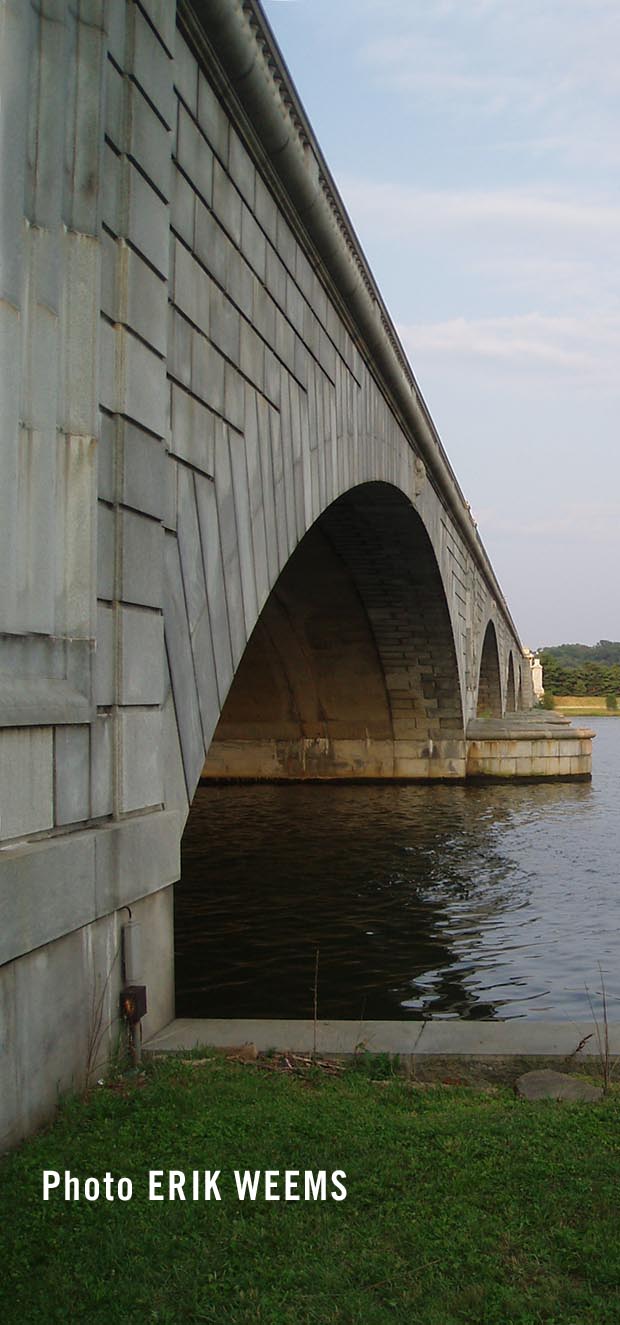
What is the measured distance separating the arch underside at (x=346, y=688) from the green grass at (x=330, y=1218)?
817 inches

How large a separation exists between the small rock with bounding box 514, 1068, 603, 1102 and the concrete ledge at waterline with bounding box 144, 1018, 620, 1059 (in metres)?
0.34

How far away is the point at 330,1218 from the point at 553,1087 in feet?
5.79

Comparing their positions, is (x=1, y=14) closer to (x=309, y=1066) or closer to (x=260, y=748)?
(x=309, y=1066)

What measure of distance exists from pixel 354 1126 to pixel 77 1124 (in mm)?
1009

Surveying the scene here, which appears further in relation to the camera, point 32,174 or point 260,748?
point 260,748

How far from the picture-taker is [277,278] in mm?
9680

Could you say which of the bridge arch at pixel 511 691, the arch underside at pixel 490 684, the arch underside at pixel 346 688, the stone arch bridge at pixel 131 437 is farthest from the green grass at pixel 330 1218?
the bridge arch at pixel 511 691

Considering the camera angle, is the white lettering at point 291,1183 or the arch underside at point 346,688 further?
the arch underside at point 346,688

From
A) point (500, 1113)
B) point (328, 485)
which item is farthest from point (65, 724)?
point (328, 485)

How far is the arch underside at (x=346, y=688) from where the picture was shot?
26203 mm

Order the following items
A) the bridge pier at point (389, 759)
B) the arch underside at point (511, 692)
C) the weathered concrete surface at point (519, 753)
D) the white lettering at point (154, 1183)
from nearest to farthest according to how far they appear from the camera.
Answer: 1. the white lettering at point (154, 1183)
2. the bridge pier at point (389, 759)
3. the weathered concrete surface at point (519, 753)
4. the arch underside at point (511, 692)

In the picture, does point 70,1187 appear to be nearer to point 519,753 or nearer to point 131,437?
point 131,437

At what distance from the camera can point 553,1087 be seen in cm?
520

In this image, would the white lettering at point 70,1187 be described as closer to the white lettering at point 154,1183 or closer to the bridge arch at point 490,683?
the white lettering at point 154,1183
